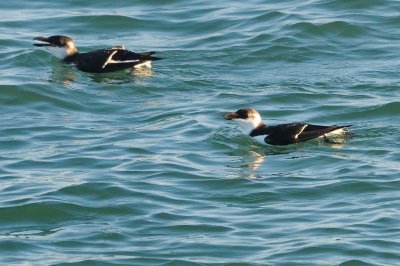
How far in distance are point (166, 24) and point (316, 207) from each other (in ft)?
35.1

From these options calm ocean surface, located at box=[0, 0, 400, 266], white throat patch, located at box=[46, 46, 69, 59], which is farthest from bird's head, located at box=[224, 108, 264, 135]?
white throat patch, located at box=[46, 46, 69, 59]

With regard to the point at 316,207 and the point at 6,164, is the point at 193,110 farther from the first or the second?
the point at 316,207

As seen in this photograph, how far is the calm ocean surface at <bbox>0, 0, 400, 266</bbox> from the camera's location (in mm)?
15164

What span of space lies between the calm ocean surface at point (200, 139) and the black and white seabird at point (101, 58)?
7.0 inches

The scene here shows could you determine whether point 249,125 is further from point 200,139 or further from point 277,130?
point 200,139

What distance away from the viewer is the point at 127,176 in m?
17.8

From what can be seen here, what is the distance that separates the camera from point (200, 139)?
774 inches

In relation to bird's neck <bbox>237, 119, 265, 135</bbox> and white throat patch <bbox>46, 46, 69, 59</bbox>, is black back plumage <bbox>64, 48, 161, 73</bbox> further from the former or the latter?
bird's neck <bbox>237, 119, 265, 135</bbox>

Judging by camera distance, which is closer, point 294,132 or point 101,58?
point 294,132

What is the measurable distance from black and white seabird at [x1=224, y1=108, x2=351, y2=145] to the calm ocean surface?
18 centimetres

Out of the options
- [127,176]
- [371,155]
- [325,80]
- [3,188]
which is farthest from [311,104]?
[3,188]

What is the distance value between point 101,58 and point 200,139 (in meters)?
4.11

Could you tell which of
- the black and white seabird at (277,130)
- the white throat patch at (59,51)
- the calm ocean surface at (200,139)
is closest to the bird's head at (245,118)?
the black and white seabird at (277,130)

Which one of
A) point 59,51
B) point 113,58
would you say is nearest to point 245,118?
point 113,58
